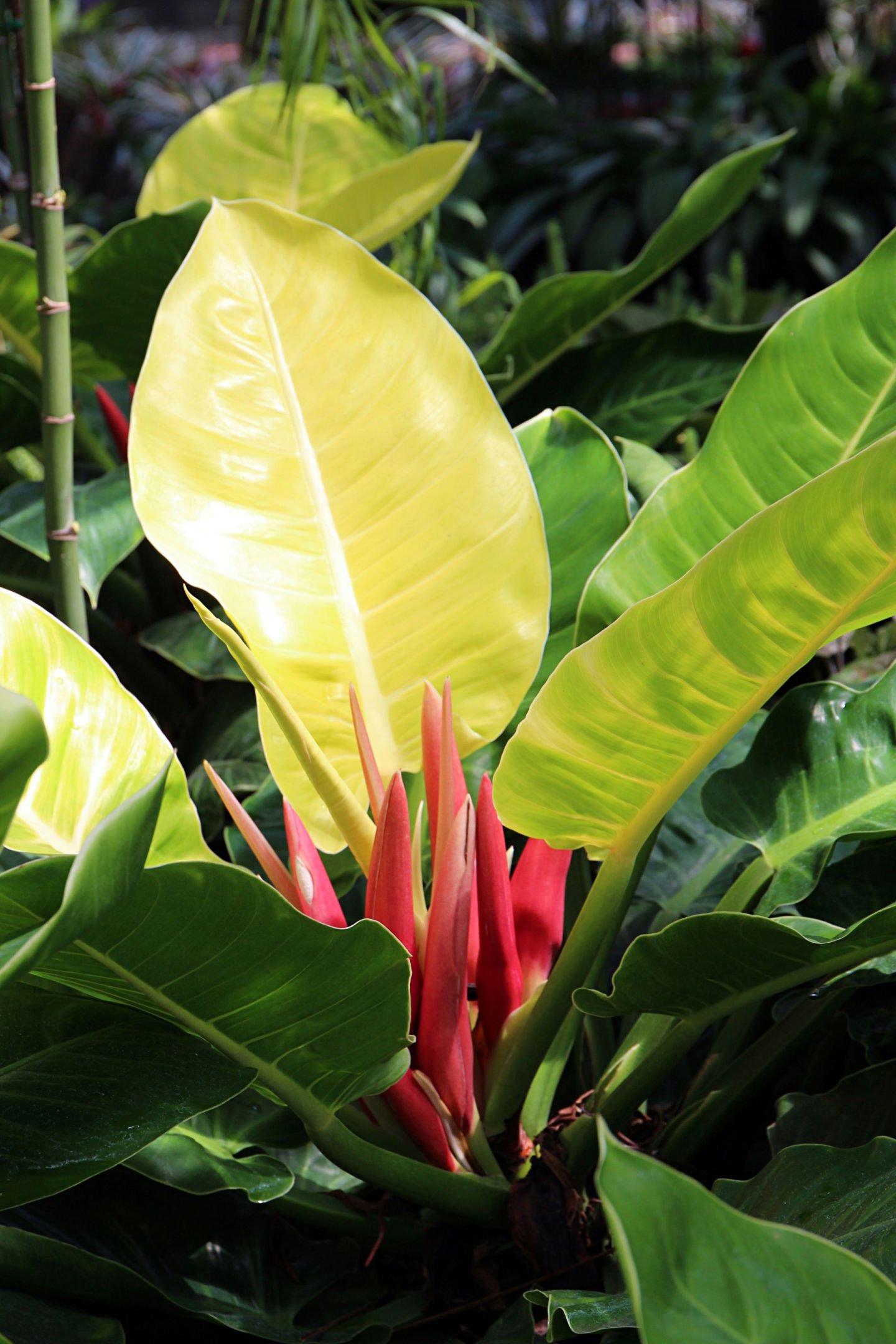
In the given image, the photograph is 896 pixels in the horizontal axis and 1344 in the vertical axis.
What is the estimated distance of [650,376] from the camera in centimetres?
128

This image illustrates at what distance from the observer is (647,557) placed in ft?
2.44

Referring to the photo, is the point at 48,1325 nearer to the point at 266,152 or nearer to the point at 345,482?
the point at 345,482

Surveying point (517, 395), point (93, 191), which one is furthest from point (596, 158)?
point (517, 395)

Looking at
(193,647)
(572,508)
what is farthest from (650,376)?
(193,647)

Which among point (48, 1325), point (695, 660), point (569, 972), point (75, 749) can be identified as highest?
point (695, 660)

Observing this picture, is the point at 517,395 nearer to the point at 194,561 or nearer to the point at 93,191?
Result: the point at 194,561

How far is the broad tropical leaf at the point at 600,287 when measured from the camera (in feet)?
3.64

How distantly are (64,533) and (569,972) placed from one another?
459 mm

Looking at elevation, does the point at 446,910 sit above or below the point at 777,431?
below

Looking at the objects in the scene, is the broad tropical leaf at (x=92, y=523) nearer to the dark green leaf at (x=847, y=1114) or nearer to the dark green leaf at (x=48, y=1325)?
the dark green leaf at (x=48, y=1325)

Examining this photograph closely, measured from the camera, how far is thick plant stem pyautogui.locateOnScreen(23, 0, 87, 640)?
75cm

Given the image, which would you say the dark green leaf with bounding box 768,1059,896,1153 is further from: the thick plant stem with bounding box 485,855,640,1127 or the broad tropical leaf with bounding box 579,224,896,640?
the broad tropical leaf with bounding box 579,224,896,640

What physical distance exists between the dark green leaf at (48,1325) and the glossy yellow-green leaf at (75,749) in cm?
23

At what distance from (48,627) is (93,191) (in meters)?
6.90
